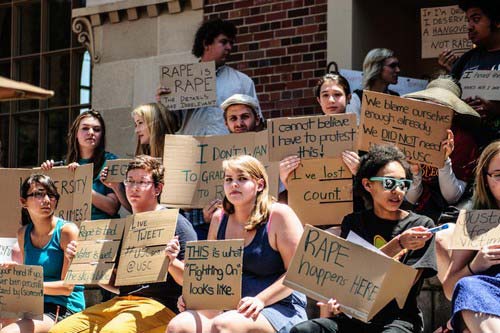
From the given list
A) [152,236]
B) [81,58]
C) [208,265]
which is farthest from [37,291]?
[81,58]

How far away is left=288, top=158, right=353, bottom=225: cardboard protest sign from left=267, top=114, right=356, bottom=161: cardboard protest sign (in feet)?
0.22

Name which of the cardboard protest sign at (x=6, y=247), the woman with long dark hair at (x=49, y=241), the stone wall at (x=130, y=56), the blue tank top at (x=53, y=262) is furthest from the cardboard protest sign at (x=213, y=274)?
the stone wall at (x=130, y=56)

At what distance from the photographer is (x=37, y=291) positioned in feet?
23.4

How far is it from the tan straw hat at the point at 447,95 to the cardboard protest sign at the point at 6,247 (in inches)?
109

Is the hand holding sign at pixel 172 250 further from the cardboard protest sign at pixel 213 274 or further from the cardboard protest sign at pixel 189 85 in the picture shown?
the cardboard protest sign at pixel 189 85

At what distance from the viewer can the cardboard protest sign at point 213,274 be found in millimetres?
6203

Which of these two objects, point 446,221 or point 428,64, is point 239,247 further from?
point 428,64

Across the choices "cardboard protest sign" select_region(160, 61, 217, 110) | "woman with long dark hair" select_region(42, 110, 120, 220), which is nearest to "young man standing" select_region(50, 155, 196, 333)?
"woman with long dark hair" select_region(42, 110, 120, 220)

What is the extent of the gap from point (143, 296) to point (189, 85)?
214cm

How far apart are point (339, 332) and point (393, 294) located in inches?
13.1

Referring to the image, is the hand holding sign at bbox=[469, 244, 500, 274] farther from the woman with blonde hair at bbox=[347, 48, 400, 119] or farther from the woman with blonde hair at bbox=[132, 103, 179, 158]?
the woman with blonde hair at bbox=[132, 103, 179, 158]

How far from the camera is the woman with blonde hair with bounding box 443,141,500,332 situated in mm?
5637

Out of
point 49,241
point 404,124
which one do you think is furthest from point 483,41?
point 49,241

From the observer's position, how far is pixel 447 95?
733cm
